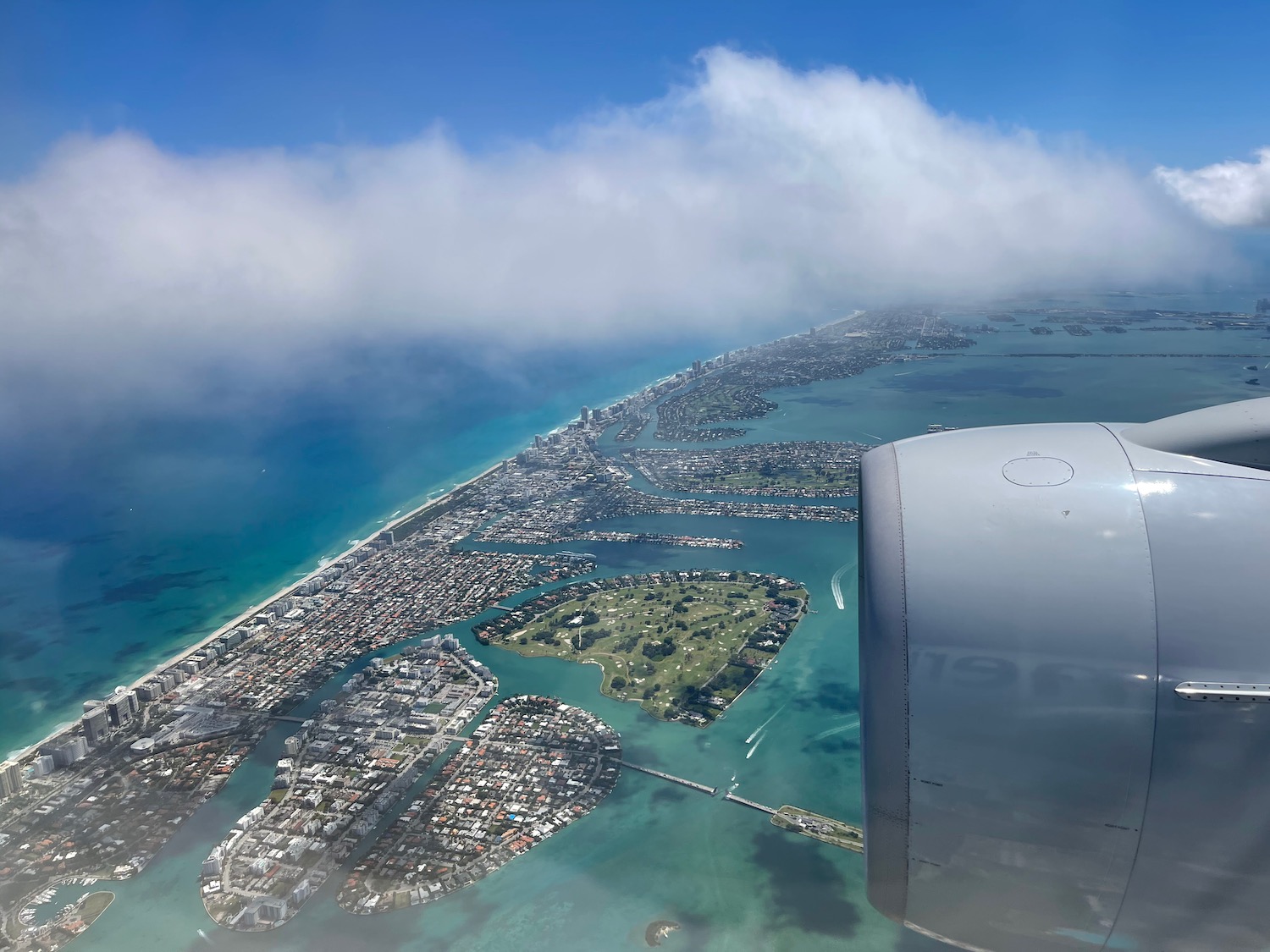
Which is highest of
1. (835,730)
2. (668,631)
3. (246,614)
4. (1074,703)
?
(1074,703)

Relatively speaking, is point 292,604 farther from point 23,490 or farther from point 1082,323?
point 1082,323

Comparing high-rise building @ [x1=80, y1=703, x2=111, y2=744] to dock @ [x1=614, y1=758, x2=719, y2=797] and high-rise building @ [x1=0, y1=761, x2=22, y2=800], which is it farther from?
dock @ [x1=614, y1=758, x2=719, y2=797]

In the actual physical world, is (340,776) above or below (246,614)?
below

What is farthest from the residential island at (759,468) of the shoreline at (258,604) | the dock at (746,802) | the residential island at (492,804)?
the dock at (746,802)

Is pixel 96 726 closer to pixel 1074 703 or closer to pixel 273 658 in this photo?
pixel 273 658

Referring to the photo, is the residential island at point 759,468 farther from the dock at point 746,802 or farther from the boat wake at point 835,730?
the dock at point 746,802

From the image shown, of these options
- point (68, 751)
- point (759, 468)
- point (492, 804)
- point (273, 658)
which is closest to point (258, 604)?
point (273, 658)
